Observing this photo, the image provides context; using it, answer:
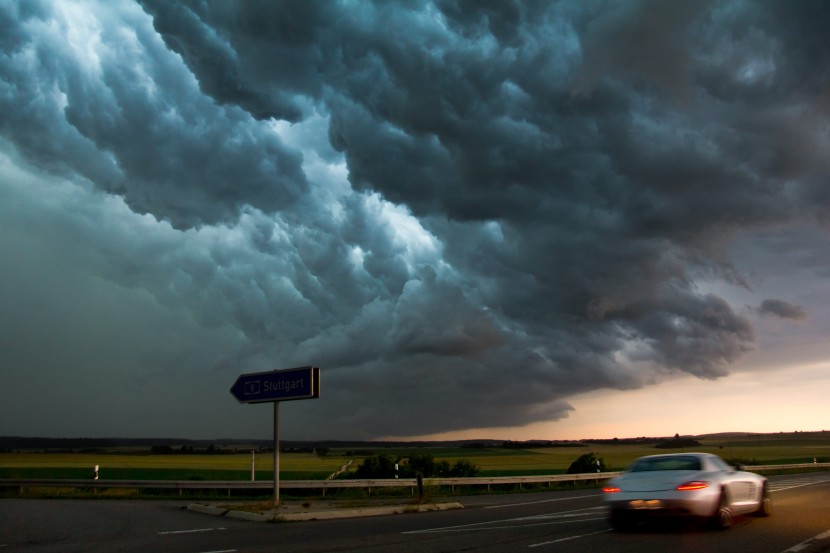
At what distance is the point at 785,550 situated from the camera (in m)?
10.4

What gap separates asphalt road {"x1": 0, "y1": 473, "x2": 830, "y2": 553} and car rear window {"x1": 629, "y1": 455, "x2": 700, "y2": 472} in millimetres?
1168

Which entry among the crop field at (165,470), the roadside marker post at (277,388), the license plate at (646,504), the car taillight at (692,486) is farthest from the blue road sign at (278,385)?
the crop field at (165,470)

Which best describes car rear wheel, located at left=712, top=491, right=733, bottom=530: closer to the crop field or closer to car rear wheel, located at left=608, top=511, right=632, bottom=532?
car rear wheel, located at left=608, top=511, right=632, bottom=532

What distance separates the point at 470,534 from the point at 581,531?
7.36 feet

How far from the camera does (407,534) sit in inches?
535

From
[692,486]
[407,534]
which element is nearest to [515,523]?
[407,534]

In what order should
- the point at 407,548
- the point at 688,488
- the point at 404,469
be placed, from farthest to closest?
1. the point at 404,469
2. the point at 688,488
3. the point at 407,548

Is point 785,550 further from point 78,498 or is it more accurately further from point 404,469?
point 404,469

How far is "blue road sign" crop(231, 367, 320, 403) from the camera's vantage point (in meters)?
18.8

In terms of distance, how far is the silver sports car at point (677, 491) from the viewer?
1214 centimetres

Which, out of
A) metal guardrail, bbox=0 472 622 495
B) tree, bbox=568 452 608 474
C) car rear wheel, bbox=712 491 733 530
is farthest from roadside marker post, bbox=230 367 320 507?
tree, bbox=568 452 608 474

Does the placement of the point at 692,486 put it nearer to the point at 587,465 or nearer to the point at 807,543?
the point at 807,543

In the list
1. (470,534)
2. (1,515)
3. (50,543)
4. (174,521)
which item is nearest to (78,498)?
(1,515)

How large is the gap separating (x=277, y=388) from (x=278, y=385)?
96 mm
